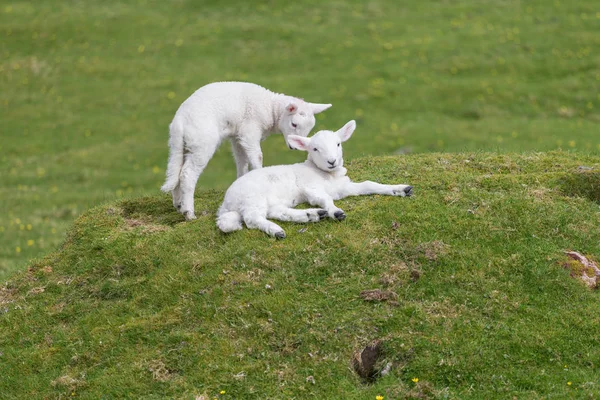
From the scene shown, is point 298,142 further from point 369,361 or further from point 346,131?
point 369,361

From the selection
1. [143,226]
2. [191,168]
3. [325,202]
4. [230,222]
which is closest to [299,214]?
[325,202]

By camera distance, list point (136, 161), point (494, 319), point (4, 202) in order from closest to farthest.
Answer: point (494, 319), point (4, 202), point (136, 161)

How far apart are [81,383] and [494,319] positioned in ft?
17.0

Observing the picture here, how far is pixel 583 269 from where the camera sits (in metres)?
10.2

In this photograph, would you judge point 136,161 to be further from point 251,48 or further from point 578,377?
point 578,377

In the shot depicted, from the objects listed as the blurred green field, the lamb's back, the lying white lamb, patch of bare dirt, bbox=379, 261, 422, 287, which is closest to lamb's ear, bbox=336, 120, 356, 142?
the lying white lamb

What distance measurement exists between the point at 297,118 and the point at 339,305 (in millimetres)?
4553

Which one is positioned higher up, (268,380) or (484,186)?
(484,186)

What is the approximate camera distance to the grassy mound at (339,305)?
8.99 metres

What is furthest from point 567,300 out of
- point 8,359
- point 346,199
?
point 8,359

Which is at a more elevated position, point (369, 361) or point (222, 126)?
point (222, 126)

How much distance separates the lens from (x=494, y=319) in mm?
9531

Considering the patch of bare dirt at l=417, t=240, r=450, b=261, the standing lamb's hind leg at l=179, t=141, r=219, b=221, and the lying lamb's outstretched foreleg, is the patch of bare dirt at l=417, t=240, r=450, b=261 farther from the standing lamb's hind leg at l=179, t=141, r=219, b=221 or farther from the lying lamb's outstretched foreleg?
the standing lamb's hind leg at l=179, t=141, r=219, b=221

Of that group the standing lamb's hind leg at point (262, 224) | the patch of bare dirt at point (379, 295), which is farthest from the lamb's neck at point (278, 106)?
the patch of bare dirt at point (379, 295)
